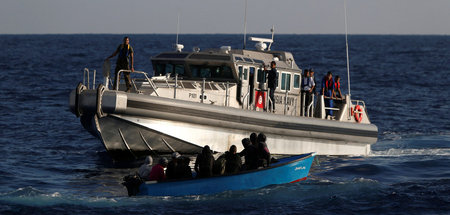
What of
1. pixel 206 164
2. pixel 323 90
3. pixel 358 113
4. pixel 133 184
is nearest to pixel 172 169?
pixel 206 164

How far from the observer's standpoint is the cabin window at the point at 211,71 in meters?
21.1

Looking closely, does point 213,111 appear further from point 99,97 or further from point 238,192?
point 238,192

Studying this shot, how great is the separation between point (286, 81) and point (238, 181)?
21.0ft

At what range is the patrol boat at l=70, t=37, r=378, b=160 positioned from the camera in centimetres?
1872

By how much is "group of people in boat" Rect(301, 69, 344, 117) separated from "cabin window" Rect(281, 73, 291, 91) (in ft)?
1.42

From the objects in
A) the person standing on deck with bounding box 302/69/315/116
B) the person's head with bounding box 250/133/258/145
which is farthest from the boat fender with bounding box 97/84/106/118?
the person standing on deck with bounding box 302/69/315/116

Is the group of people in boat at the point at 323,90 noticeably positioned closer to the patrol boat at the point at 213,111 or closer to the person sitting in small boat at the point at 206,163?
the patrol boat at the point at 213,111

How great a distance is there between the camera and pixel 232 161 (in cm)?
1642

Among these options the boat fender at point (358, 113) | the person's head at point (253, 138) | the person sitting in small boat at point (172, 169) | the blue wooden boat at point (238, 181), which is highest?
the boat fender at point (358, 113)

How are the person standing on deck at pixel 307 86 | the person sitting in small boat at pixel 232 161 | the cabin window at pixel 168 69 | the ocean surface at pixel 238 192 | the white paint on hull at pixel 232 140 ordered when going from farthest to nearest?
the person standing on deck at pixel 307 86, the cabin window at pixel 168 69, the white paint on hull at pixel 232 140, the person sitting in small boat at pixel 232 161, the ocean surface at pixel 238 192

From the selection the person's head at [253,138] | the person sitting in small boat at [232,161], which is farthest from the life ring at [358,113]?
the person sitting in small boat at [232,161]

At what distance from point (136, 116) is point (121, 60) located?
1.92 meters

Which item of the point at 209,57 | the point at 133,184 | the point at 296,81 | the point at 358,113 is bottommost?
the point at 133,184

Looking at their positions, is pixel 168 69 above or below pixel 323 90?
above
